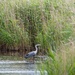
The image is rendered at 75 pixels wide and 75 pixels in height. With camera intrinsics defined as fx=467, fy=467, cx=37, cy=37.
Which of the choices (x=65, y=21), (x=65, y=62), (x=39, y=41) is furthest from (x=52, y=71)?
(x=39, y=41)

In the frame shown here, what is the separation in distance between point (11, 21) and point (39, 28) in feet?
3.78

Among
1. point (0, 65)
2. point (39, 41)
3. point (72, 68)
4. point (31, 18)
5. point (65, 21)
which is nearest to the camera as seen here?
point (72, 68)

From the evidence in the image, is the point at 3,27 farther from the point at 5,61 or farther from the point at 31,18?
the point at 5,61

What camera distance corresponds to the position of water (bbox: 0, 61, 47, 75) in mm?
13203

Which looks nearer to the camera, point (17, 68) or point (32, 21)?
point (17, 68)

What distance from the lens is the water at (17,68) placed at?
43.3ft

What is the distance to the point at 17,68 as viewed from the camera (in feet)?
46.6

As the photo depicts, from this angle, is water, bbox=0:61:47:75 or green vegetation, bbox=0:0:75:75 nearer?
water, bbox=0:61:47:75

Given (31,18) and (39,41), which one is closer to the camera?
(39,41)

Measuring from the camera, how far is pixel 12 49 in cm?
1795

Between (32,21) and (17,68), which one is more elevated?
(32,21)

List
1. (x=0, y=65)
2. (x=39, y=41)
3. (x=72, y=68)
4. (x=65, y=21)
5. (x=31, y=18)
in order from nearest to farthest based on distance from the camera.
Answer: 1. (x=72, y=68)
2. (x=0, y=65)
3. (x=65, y=21)
4. (x=39, y=41)
5. (x=31, y=18)

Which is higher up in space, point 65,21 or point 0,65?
point 65,21

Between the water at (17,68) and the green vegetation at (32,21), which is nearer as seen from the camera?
the water at (17,68)
